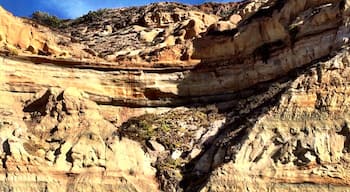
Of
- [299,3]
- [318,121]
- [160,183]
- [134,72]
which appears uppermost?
[299,3]

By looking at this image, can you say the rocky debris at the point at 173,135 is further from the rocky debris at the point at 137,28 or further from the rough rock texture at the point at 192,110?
the rocky debris at the point at 137,28

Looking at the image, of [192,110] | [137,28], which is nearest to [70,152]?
[192,110]

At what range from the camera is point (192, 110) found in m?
33.6

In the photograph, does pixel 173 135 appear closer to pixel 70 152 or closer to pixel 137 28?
pixel 70 152

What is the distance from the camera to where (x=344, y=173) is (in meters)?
25.0

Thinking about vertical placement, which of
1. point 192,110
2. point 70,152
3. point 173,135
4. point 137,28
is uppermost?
point 137,28

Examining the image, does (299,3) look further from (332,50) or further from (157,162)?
(157,162)

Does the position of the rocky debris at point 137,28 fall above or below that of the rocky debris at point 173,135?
above

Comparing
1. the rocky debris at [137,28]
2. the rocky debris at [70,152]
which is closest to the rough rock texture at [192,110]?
the rocky debris at [70,152]

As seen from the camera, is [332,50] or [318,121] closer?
[318,121]

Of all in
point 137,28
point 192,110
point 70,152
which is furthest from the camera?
point 137,28

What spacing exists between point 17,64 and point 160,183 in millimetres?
8609

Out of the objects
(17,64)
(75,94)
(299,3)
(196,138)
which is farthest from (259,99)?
(17,64)

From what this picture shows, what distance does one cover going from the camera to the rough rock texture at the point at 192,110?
1041 inches
